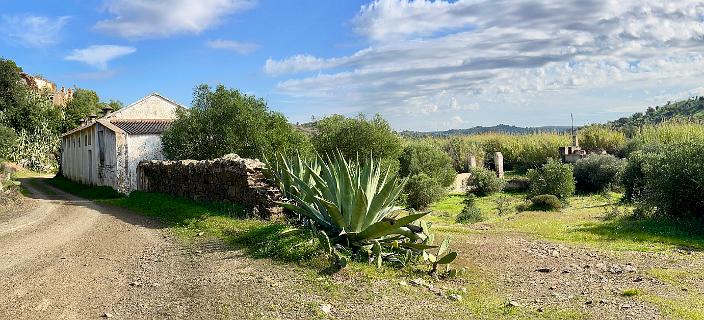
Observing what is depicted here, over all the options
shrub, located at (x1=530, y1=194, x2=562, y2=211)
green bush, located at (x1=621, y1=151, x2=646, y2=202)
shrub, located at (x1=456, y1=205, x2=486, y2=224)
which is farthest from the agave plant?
green bush, located at (x1=621, y1=151, x2=646, y2=202)

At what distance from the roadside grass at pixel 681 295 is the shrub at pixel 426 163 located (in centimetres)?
2180

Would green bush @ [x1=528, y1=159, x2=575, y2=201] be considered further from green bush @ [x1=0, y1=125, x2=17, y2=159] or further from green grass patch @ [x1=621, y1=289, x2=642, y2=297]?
green bush @ [x1=0, y1=125, x2=17, y2=159]

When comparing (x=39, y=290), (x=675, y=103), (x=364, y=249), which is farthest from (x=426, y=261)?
(x=675, y=103)

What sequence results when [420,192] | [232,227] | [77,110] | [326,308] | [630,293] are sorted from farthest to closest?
[77,110]
[420,192]
[232,227]
[630,293]
[326,308]

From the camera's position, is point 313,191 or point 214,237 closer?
point 313,191

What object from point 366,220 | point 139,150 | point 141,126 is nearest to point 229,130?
point 139,150

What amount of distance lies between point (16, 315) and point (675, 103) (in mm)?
92231

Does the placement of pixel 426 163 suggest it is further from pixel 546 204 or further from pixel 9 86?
pixel 9 86

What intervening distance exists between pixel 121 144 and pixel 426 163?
50.6ft

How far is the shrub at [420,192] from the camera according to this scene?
85.0 feet

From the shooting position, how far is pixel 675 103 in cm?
8275

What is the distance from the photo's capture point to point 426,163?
31.0 m

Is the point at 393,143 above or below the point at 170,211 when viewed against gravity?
above

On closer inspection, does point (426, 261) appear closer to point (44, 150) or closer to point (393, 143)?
point (393, 143)
